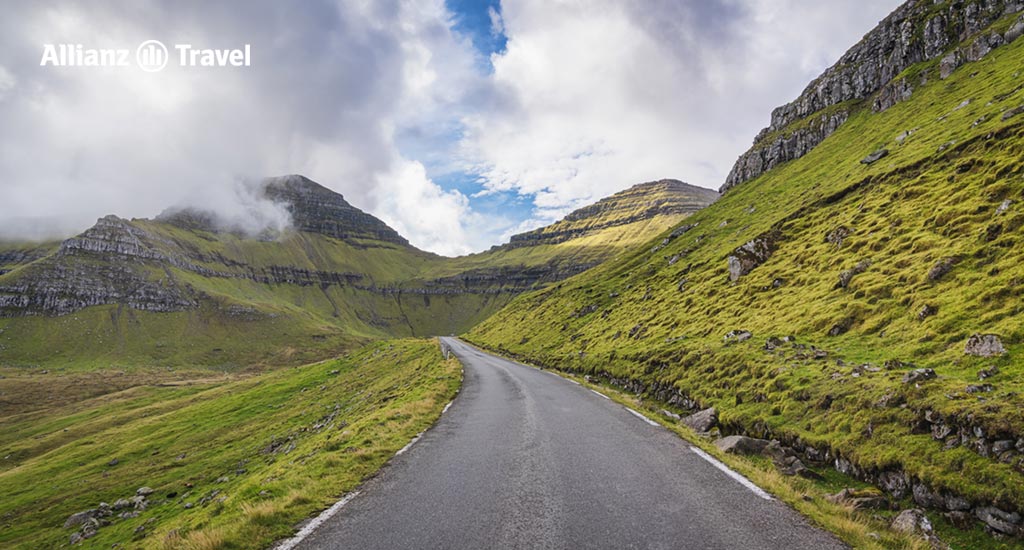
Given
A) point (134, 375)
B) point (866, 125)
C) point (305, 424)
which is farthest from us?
point (134, 375)

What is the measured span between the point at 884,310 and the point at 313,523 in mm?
23717

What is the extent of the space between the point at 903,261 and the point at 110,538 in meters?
46.7

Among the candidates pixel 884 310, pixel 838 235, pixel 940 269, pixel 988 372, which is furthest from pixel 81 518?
pixel 838 235

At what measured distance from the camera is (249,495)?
10203 millimetres

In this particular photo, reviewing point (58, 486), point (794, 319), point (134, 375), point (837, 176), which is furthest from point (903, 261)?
point (134, 375)

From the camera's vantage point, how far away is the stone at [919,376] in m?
11.1

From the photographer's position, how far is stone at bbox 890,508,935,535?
23.3 ft

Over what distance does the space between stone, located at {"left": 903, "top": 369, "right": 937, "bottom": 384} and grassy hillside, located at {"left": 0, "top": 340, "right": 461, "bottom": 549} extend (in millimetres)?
14939

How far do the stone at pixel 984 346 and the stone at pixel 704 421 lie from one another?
7766 millimetres

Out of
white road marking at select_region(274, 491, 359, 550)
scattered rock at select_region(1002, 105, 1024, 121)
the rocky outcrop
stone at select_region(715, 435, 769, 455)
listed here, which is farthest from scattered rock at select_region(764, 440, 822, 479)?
the rocky outcrop

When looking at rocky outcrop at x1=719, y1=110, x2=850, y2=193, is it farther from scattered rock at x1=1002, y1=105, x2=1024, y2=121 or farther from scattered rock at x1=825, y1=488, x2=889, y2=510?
scattered rock at x1=825, y1=488, x2=889, y2=510

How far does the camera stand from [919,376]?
11.3 m

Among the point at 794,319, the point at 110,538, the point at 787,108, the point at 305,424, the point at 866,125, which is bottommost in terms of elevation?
the point at 110,538

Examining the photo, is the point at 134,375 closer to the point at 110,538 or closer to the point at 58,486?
the point at 58,486
